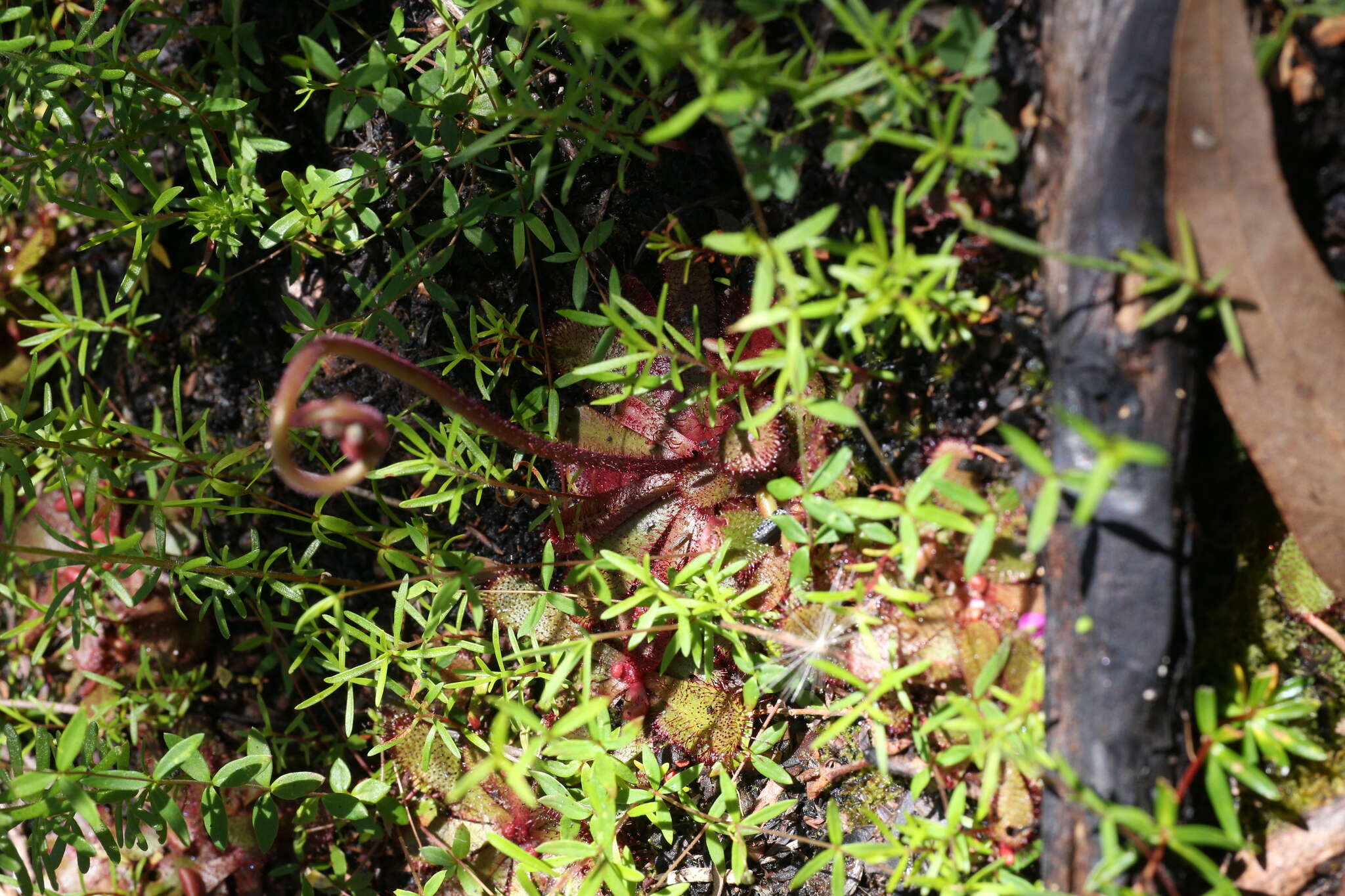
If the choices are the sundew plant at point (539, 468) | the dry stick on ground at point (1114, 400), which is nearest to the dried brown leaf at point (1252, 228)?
the dry stick on ground at point (1114, 400)

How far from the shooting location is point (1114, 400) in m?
1.20

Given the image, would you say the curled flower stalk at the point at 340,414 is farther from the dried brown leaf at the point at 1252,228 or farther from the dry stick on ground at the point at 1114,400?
A: the dried brown leaf at the point at 1252,228

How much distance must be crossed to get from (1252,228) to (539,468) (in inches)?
60.5

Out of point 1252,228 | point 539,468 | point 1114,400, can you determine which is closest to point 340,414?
point 539,468

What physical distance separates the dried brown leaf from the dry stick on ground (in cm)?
3

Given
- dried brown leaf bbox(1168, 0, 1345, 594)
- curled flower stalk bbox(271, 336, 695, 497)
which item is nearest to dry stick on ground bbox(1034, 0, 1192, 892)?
dried brown leaf bbox(1168, 0, 1345, 594)

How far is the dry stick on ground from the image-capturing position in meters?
1.17

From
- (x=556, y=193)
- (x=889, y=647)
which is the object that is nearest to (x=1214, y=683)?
(x=889, y=647)

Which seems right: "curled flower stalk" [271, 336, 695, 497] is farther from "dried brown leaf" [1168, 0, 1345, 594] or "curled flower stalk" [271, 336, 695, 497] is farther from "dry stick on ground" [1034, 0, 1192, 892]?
"dried brown leaf" [1168, 0, 1345, 594]

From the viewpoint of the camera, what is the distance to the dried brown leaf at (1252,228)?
1.12m

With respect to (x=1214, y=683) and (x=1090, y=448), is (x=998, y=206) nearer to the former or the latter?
(x=1090, y=448)

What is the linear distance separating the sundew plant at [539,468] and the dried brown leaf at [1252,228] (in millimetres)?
257

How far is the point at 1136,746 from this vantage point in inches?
47.2

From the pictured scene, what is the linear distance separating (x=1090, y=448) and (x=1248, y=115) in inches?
19.7
